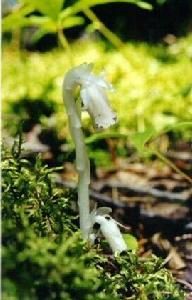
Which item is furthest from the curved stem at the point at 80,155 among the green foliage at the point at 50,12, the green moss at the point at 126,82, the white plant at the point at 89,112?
the green moss at the point at 126,82

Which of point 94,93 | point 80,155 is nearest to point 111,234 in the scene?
point 80,155

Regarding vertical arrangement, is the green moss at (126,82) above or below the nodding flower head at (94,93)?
below

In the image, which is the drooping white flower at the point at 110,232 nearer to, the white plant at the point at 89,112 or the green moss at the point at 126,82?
the white plant at the point at 89,112

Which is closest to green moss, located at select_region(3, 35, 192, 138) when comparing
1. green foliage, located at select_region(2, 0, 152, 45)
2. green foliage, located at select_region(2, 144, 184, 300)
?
green foliage, located at select_region(2, 0, 152, 45)

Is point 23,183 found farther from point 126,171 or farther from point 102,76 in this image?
point 126,171

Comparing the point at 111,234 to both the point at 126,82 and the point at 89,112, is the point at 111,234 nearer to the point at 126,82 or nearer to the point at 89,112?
the point at 89,112

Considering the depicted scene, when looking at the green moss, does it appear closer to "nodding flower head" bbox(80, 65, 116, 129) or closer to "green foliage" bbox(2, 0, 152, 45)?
"green foliage" bbox(2, 0, 152, 45)
